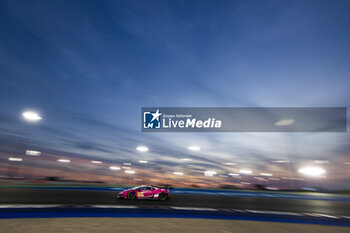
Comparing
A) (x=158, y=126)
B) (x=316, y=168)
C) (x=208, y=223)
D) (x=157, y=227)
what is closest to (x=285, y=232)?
(x=208, y=223)

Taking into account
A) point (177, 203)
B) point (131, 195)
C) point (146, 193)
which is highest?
point (146, 193)

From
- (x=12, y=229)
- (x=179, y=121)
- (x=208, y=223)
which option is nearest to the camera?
(x=12, y=229)

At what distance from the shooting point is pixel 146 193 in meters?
10.8

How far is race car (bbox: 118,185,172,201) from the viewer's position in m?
10.5

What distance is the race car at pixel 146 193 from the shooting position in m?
10.5

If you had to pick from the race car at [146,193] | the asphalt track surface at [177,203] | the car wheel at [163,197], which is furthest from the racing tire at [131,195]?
the car wheel at [163,197]

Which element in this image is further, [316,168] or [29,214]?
[316,168]

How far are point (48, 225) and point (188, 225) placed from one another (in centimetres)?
393

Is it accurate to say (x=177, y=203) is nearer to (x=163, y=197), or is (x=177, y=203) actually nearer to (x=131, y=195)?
(x=163, y=197)

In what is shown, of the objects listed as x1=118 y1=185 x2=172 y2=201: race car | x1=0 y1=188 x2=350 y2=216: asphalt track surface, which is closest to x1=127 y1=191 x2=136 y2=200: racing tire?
x1=118 y1=185 x2=172 y2=201: race car

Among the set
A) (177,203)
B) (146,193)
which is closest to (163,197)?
(146,193)

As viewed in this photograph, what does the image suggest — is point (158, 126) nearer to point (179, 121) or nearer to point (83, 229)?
point (179, 121)

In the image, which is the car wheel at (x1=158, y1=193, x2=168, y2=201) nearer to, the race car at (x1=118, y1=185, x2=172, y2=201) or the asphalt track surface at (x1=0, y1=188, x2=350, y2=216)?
the race car at (x1=118, y1=185, x2=172, y2=201)

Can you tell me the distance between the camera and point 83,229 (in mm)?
4523
